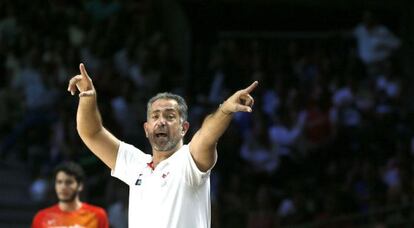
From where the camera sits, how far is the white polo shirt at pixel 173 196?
6.27m

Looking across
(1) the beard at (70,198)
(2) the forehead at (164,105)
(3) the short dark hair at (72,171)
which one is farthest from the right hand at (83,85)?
(1) the beard at (70,198)

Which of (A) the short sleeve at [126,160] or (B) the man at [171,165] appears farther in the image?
(A) the short sleeve at [126,160]

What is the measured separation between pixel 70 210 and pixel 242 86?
618cm


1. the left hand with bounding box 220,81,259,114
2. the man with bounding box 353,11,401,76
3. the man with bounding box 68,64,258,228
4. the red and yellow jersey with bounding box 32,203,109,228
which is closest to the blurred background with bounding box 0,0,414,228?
the man with bounding box 353,11,401,76

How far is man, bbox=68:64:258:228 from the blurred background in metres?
6.10

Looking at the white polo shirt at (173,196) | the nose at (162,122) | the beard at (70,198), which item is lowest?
the white polo shirt at (173,196)

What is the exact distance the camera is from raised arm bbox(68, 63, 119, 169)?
6688 millimetres

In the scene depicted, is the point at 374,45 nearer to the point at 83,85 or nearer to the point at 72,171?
the point at 72,171

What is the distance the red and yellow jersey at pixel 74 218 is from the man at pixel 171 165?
2576mm

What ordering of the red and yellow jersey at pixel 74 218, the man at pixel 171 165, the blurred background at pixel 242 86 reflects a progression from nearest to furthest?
the man at pixel 171 165 < the red and yellow jersey at pixel 74 218 < the blurred background at pixel 242 86

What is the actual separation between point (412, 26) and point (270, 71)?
233 cm

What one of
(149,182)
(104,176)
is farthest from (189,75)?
(149,182)

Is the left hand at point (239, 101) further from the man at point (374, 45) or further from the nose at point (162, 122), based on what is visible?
the man at point (374, 45)

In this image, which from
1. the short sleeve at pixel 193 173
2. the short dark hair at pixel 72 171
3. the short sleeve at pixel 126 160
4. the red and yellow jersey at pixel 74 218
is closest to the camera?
the short sleeve at pixel 193 173
